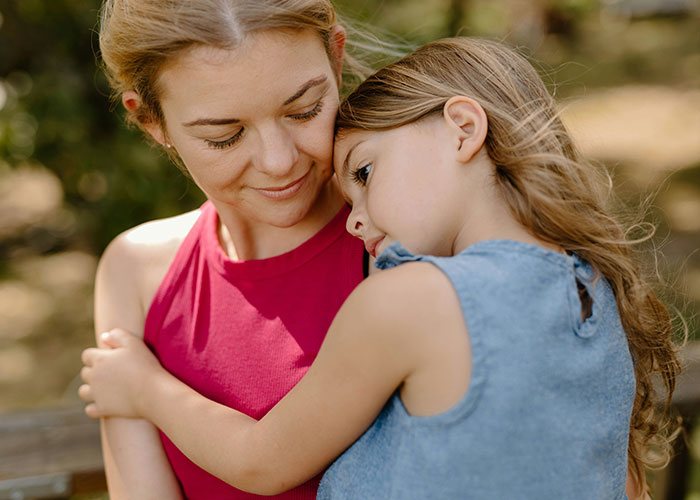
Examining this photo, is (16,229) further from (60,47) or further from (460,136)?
(460,136)

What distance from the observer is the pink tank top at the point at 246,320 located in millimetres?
1738

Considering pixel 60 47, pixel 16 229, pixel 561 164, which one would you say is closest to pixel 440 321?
pixel 561 164

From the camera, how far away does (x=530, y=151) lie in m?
1.52

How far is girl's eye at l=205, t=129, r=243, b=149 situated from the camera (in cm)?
161

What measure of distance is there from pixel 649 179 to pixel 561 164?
648 centimetres

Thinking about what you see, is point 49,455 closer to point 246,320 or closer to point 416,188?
point 246,320

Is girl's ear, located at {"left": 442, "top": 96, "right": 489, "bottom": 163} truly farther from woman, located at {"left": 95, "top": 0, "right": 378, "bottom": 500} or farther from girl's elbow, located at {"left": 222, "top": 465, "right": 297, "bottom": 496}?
girl's elbow, located at {"left": 222, "top": 465, "right": 297, "bottom": 496}

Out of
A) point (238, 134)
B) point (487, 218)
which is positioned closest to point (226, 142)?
point (238, 134)

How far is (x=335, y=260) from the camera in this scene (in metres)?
1.83

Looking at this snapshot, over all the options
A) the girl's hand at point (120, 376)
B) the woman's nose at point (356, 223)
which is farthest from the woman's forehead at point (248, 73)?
the girl's hand at point (120, 376)

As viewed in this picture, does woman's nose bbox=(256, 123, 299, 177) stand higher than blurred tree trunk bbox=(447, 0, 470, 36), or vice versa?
woman's nose bbox=(256, 123, 299, 177)

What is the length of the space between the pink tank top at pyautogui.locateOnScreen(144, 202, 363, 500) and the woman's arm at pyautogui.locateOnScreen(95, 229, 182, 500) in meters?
0.04

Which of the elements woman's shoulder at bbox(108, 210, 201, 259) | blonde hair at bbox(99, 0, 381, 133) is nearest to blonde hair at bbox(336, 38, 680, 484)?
blonde hair at bbox(99, 0, 381, 133)

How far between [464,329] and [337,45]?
815 millimetres
